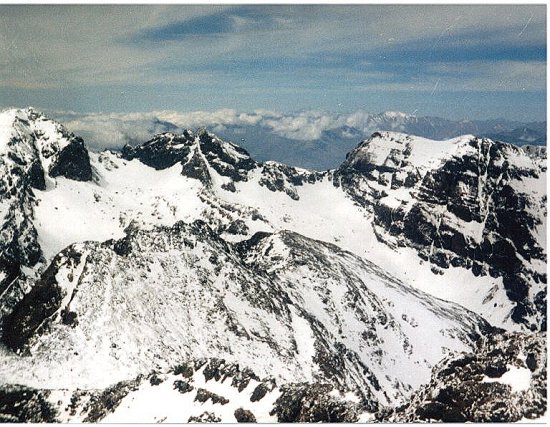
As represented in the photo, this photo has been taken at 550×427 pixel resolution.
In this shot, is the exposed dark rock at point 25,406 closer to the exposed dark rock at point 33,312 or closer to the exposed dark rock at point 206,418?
the exposed dark rock at point 33,312

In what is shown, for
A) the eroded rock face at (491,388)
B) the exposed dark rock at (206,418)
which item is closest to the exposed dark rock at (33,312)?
the exposed dark rock at (206,418)

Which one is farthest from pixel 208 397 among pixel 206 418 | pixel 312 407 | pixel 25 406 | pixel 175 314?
pixel 175 314

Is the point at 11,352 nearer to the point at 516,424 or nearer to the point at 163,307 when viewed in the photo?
the point at 163,307

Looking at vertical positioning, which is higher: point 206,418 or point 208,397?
point 206,418

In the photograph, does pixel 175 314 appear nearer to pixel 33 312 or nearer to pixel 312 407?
pixel 33 312

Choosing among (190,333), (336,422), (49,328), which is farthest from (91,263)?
(336,422)

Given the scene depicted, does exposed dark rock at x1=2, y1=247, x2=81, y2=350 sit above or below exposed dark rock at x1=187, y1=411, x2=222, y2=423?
below

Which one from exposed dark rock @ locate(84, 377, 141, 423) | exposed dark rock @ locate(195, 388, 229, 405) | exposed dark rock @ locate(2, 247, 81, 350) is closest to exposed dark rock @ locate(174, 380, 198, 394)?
exposed dark rock @ locate(195, 388, 229, 405)

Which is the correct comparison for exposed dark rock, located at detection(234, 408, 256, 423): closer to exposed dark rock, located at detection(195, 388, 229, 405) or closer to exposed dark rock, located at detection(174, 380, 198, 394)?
exposed dark rock, located at detection(195, 388, 229, 405)
